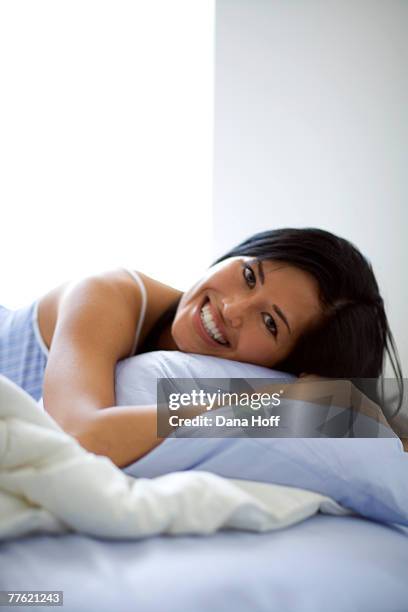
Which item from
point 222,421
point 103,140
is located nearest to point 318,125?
point 103,140

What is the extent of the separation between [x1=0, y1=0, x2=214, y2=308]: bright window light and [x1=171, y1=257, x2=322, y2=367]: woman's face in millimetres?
1742

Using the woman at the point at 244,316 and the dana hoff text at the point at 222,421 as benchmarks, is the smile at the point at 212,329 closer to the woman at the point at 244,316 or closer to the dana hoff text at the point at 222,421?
the woman at the point at 244,316

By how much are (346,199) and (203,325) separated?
1.68 metres

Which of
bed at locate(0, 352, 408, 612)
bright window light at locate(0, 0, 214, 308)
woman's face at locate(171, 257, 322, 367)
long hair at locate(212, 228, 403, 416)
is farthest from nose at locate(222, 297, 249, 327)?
bright window light at locate(0, 0, 214, 308)

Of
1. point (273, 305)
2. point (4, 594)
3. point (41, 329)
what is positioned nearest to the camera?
point (4, 594)

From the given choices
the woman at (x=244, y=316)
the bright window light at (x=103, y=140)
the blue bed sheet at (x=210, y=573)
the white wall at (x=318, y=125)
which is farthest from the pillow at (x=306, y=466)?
the bright window light at (x=103, y=140)

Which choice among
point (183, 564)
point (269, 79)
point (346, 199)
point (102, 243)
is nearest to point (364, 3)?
point (269, 79)

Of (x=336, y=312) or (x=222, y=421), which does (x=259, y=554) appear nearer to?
(x=222, y=421)

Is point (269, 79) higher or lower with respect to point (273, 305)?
higher

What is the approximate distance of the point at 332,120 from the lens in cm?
294

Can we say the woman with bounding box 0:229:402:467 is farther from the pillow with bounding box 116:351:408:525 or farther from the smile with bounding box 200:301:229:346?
the pillow with bounding box 116:351:408:525

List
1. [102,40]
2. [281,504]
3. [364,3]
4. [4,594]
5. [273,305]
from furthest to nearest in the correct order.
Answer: [102,40]
[364,3]
[273,305]
[281,504]
[4,594]

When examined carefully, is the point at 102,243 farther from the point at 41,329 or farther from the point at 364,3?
the point at 41,329

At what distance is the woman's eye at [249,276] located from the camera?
4.64 feet
